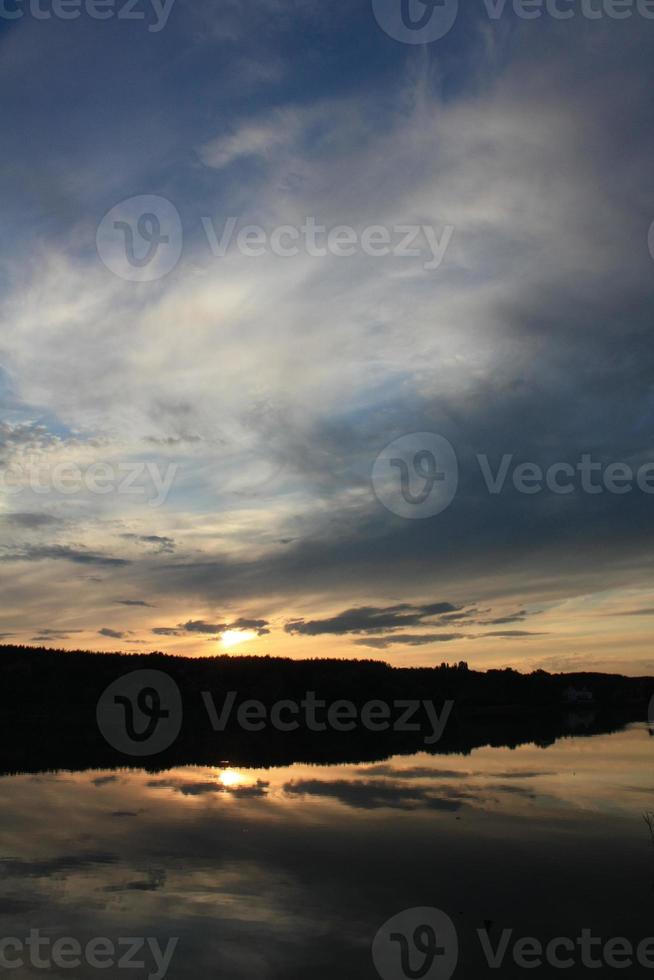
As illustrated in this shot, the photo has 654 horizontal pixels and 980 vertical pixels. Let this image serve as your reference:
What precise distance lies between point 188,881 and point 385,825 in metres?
9.80

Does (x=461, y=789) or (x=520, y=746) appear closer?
(x=461, y=789)

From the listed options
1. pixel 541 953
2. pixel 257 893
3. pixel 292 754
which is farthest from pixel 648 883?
pixel 292 754

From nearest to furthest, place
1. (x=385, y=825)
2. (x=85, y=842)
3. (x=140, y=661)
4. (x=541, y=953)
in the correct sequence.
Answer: (x=541, y=953) < (x=85, y=842) < (x=385, y=825) < (x=140, y=661)

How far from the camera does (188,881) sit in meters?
20.6

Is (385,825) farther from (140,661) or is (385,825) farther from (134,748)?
(140,661)
